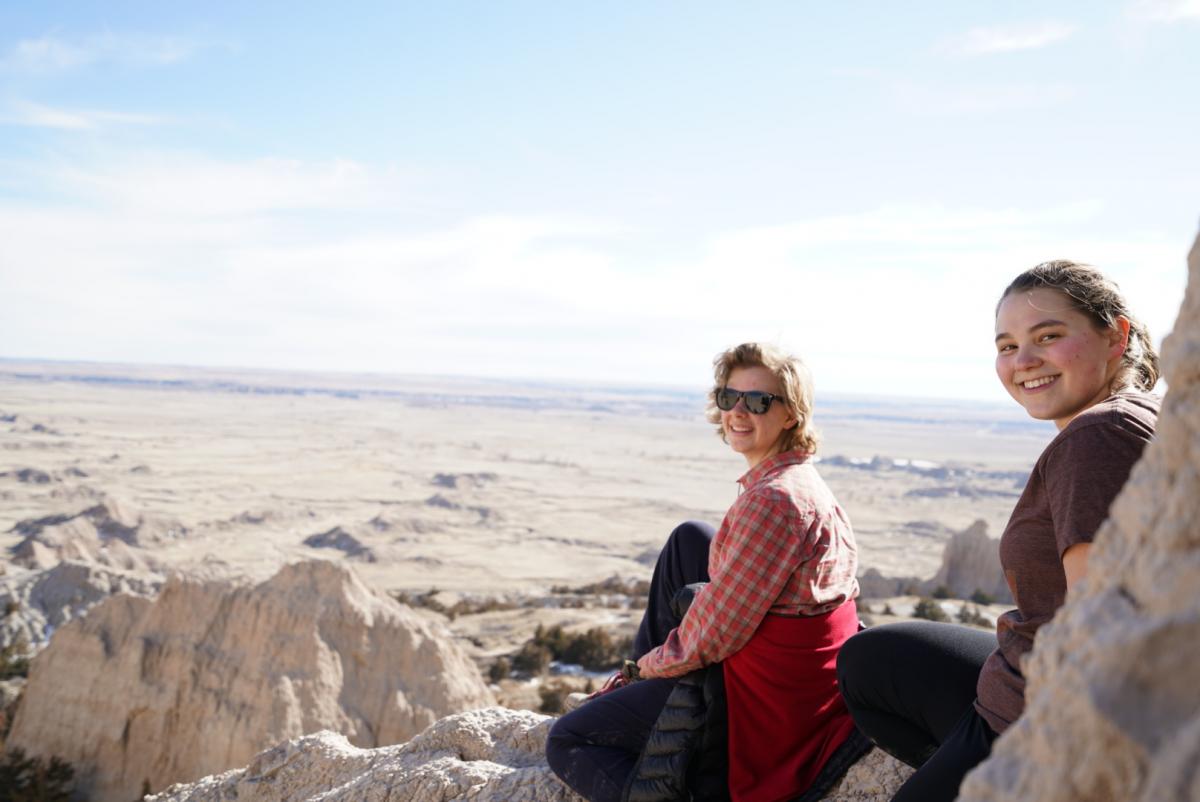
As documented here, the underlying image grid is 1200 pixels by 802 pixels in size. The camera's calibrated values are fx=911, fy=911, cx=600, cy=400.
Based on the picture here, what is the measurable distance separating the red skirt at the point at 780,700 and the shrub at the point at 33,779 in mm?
8336

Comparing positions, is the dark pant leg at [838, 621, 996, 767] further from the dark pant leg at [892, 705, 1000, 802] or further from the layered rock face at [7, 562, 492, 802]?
the layered rock face at [7, 562, 492, 802]

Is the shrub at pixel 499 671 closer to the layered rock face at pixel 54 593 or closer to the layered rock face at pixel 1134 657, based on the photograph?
the layered rock face at pixel 54 593

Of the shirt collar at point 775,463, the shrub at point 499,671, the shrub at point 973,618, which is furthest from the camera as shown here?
the shrub at point 973,618

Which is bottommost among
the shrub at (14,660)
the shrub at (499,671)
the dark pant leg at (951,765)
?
the shrub at (499,671)

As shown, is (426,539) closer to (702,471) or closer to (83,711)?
(83,711)

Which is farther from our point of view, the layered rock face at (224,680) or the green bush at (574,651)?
the green bush at (574,651)

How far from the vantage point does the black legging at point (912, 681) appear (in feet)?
8.38

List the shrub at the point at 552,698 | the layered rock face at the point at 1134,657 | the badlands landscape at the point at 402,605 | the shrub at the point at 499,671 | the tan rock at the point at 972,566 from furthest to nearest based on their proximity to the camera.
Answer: the tan rock at the point at 972,566 → the shrub at the point at 499,671 → the shrub at the point at 552,698 → the badlands landscape at the point at 402,605 → the layered rock face at the point at 1134,657

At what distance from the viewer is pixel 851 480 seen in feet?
193

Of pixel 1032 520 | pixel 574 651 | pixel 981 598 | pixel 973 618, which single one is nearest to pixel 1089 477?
pixel 1032 520

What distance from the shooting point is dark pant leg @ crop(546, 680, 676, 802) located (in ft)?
9.92

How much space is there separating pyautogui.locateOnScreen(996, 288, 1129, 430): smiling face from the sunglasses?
82cm

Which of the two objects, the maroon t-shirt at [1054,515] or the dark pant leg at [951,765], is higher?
the maroon t-shirt at [1054,515]

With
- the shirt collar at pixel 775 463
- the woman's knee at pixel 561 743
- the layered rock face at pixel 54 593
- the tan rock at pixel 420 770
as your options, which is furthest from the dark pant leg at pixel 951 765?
the layered rock face at pixel 54 593
